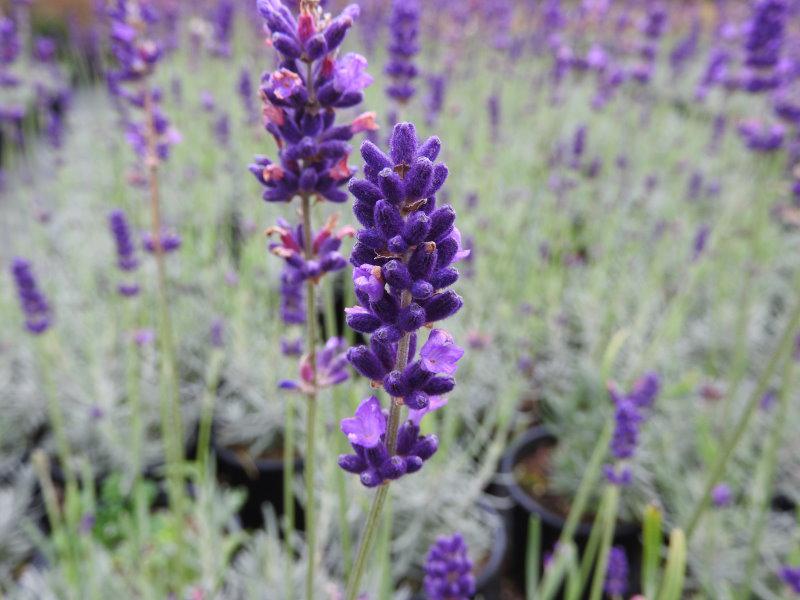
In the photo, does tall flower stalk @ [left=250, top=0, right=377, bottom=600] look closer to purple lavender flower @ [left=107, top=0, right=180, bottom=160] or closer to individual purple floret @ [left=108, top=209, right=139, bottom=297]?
purple lavender flower @ [left=107, top=0, right=180, bottom=160]

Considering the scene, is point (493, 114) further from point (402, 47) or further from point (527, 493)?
point (527, 493)

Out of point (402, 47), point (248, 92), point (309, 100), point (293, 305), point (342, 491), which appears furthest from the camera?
point (248, 92)

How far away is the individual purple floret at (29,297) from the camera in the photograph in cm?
167

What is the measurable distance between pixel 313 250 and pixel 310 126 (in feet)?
→ 0.68

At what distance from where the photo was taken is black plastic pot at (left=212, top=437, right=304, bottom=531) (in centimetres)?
275

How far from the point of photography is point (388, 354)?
716mm

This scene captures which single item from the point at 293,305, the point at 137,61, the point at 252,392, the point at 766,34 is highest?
the point at 766,34

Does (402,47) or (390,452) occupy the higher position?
(402,47)

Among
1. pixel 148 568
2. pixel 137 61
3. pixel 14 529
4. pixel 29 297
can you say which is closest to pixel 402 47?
pixel 137 61

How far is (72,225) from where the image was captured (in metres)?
4.38

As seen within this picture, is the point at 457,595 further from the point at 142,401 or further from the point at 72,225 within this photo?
the point at 72,225

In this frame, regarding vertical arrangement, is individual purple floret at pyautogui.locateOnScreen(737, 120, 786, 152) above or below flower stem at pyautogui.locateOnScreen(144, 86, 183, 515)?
above

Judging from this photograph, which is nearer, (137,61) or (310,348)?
(310,348)

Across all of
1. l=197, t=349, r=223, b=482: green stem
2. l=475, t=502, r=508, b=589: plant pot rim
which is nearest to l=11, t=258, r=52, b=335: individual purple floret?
l=197, t=349, r=223, b=482: green stem
